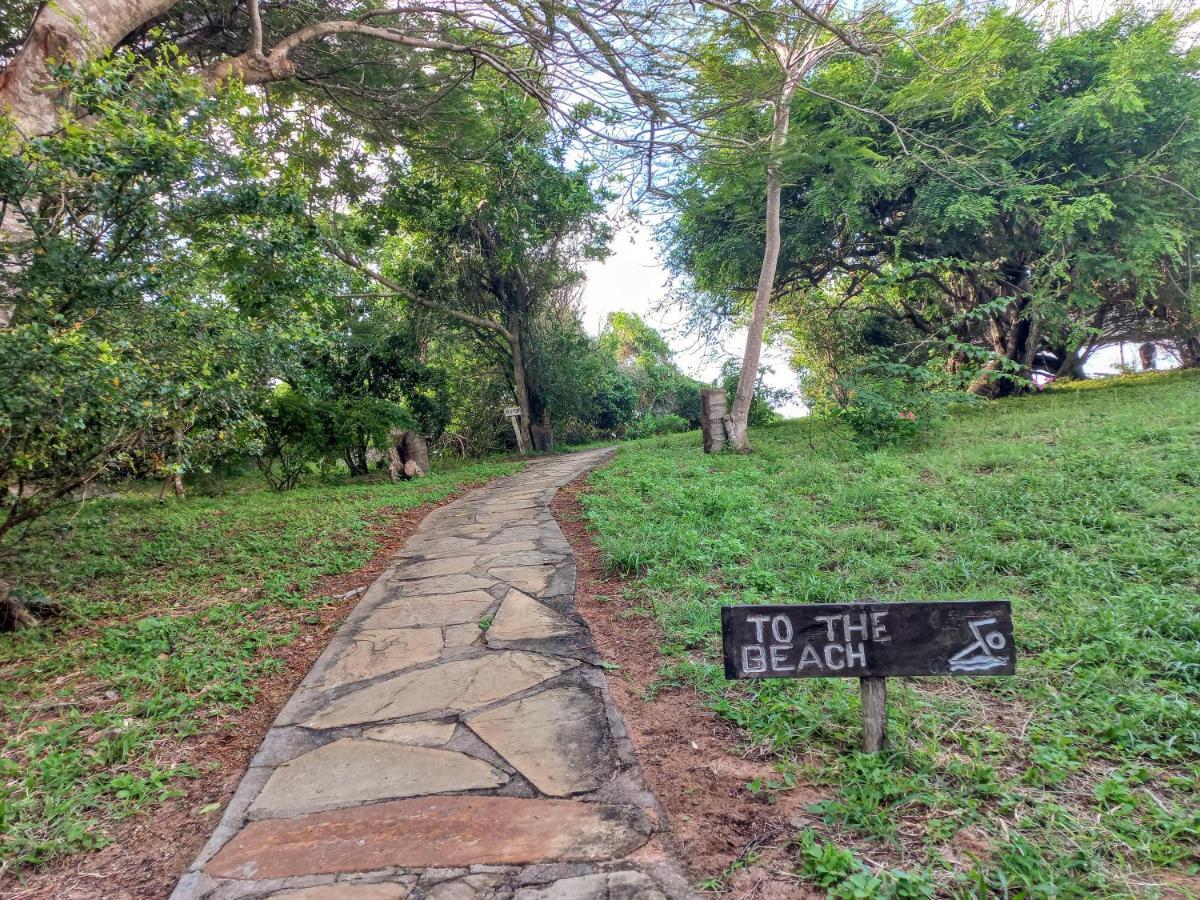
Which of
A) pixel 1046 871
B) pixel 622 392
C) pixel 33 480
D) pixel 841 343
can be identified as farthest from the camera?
pixel 622 392

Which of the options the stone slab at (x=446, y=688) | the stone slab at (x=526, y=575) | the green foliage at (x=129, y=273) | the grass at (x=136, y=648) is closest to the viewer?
the grass at (x=136, y=648)

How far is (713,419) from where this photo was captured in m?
9.42

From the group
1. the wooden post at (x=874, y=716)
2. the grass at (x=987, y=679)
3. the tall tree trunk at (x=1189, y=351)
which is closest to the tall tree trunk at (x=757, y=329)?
the grass at (x=987, y=679)

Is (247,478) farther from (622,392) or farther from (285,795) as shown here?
(622,392)

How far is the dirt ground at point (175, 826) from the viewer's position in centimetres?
178

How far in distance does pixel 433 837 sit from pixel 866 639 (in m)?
1.43

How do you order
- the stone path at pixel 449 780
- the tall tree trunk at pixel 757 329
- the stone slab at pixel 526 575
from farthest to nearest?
1. the tall tree trunk at pixel 757 329
2. the stone slab at pixel 526 575
3. the stone path at pixel 449 780

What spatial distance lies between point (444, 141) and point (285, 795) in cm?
810

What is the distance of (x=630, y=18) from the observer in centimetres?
506

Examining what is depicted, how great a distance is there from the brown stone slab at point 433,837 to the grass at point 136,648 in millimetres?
649

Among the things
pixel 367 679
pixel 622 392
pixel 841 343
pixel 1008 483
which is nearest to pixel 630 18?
pixel 1008 483

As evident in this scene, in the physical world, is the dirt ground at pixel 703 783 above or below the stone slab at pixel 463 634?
below

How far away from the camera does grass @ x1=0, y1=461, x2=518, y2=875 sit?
86.9 inches

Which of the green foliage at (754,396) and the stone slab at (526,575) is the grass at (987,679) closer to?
the stone slab at (526,575)
